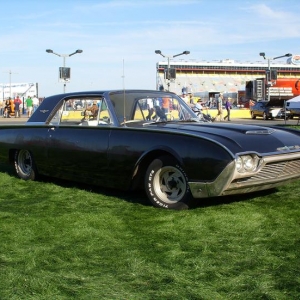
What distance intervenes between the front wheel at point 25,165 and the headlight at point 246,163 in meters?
3.26

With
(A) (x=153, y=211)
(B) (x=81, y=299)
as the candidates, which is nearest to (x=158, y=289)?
(B) (x=81, y=299)

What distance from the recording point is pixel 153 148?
17.4 feet

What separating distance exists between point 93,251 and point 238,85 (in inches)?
4339

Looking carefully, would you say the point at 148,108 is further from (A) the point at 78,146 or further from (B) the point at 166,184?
(B) the point at 166,184

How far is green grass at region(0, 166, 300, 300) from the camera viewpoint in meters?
3.02

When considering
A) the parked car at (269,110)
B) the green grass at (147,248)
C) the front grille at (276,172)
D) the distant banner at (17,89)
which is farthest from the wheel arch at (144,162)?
the distant banner at (17,89)

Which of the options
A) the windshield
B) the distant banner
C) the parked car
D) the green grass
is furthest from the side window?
the distant banner

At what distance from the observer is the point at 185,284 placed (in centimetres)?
307

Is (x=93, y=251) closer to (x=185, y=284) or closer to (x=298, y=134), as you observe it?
(x=185, y=284)

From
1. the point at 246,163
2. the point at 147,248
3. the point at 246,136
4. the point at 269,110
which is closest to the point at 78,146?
the point at 246,136

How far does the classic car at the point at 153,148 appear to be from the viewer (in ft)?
16.0

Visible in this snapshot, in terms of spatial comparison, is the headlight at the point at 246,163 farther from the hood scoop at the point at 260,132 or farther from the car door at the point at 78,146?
the car door at the point at 78,146

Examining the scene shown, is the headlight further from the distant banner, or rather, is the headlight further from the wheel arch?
the distant banner

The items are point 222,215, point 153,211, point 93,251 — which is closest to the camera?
point 93,251
